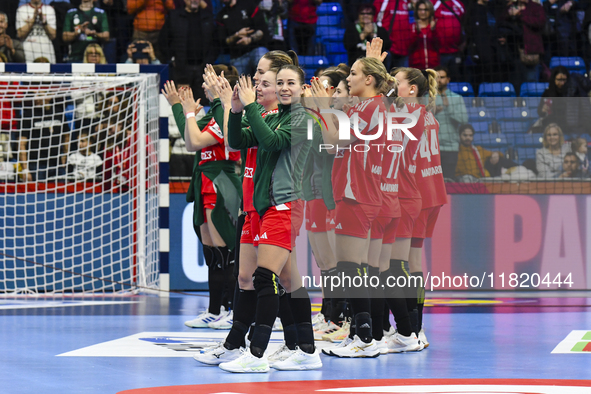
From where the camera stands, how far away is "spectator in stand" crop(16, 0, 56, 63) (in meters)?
10.7

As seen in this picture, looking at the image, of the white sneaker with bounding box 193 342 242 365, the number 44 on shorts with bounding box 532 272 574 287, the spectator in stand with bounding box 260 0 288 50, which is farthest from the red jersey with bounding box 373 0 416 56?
the white sneaker with bounding box 193 342 242 365

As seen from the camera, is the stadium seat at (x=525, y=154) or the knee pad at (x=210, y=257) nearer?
the knee pad at (x=210, y=257)

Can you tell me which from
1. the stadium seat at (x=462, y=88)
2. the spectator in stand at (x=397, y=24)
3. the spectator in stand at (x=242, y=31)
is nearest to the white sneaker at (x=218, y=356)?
the spectator in stand at (x=242, y=31)

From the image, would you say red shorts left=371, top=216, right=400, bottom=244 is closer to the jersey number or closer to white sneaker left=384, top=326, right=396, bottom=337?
the jersey number

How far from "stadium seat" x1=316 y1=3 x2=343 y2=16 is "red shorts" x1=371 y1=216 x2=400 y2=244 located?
7390mm

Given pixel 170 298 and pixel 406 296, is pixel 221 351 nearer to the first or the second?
pixel 406 296

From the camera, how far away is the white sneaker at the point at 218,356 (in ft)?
14.3

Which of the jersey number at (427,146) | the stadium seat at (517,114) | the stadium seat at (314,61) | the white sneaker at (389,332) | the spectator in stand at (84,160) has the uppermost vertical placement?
the stadium seat at (314,61)

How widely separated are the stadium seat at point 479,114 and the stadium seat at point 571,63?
6.86ft

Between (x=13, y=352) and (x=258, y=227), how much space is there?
6.03ft

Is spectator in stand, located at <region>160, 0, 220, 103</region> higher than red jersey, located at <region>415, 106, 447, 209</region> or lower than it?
higher

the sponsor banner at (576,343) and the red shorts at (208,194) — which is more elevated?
the red shorts at (208,194)

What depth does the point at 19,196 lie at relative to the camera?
900 centimetres

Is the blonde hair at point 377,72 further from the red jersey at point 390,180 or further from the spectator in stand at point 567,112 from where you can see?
the spectator in stand at point 567,112
